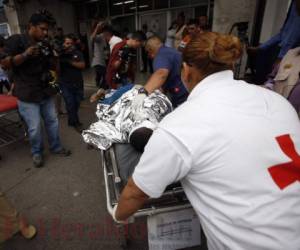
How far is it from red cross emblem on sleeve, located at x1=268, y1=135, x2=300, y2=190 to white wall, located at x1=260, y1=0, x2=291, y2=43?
4.05 meters

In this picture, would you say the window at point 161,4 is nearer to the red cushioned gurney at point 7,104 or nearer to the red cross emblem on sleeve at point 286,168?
the red cushioned gurney at point 7,104

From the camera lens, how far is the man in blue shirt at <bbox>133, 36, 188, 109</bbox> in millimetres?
1935

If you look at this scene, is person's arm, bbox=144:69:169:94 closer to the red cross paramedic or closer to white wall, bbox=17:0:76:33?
the red cross paramedic

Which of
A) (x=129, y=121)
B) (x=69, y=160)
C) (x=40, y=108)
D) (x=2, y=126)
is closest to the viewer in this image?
(x=129, y=121)

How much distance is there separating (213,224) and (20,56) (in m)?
2.37

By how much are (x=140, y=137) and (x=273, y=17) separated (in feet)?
13.8

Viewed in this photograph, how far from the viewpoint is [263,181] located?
81cm

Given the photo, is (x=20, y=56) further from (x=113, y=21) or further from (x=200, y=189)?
(x=113, y=21)

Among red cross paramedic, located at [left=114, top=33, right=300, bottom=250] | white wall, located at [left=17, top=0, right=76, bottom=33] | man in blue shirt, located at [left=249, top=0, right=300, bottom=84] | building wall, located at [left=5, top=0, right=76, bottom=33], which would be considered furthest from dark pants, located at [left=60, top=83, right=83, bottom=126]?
white wall, located at [left=17, top=0, right=76, bottom=33]

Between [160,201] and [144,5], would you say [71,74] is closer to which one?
[160,201]

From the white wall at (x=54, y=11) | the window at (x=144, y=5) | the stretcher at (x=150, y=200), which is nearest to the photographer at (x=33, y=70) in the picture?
the stretcher at (x=150, y=200)

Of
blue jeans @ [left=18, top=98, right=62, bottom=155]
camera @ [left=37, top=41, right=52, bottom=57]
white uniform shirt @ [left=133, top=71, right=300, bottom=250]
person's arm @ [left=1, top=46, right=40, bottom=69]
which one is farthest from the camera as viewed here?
blue jeans @ [left=18, top=98, right=62, bottom=155]

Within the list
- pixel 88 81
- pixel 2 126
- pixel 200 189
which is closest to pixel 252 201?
pixel 200 189

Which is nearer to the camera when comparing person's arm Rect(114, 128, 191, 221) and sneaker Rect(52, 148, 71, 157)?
person's arm Rect(114, 128, 191, 221)
